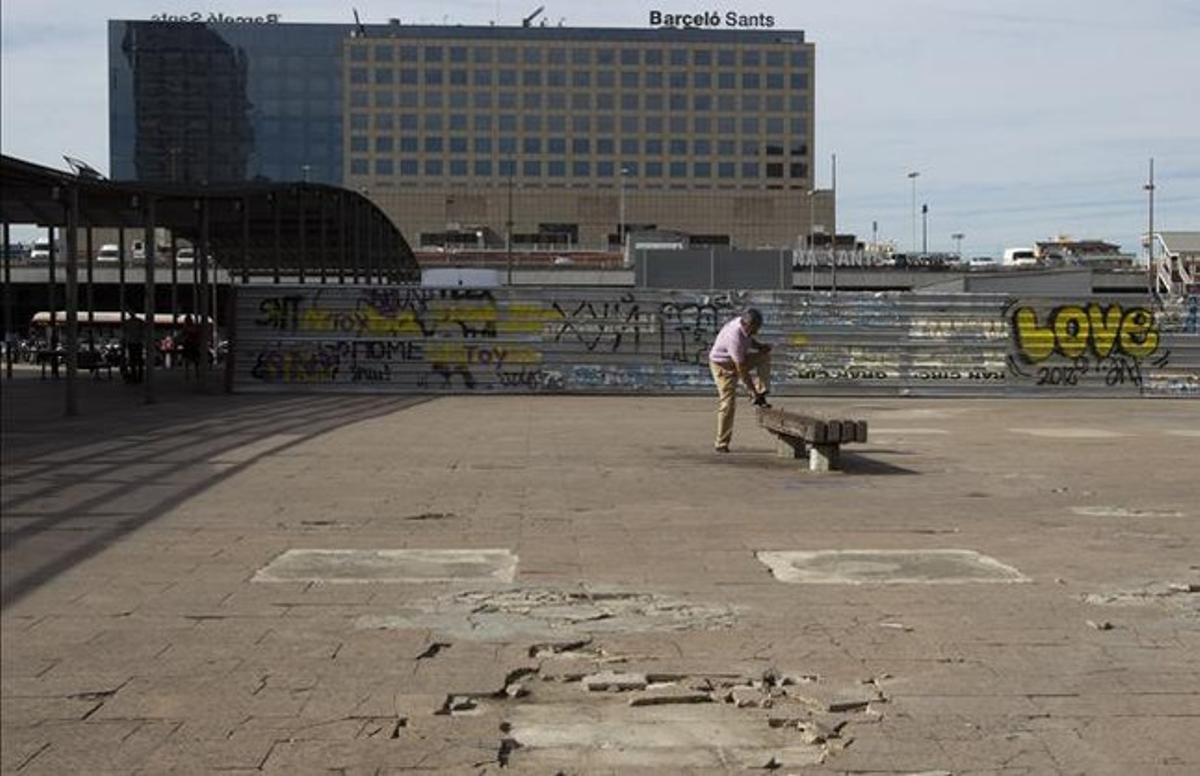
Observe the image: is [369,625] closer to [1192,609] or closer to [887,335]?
[1192,609]

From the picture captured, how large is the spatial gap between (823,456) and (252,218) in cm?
A: 2117

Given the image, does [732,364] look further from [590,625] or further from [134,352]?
[134,352]

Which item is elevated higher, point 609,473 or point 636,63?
point 636,63

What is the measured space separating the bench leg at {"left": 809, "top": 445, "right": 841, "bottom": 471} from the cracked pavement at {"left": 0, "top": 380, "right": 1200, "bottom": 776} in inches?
7.8

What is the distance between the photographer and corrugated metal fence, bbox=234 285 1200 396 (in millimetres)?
28156

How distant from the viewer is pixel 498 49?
148 metres

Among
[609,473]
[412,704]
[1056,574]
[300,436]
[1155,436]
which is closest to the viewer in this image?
[412,704]

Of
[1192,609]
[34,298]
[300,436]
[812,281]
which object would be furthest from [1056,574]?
[34,298]

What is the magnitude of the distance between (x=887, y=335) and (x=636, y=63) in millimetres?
123598

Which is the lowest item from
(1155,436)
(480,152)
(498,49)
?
(1155,436)

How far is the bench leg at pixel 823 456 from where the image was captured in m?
14.2

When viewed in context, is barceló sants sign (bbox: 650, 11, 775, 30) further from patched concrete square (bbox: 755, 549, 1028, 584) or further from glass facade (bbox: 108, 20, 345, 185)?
patched concrete square (bbox: 755, 549, 1028, 584)

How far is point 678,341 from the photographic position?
28688 mm

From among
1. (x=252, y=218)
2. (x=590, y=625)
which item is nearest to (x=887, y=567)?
(x=590, y=625)
